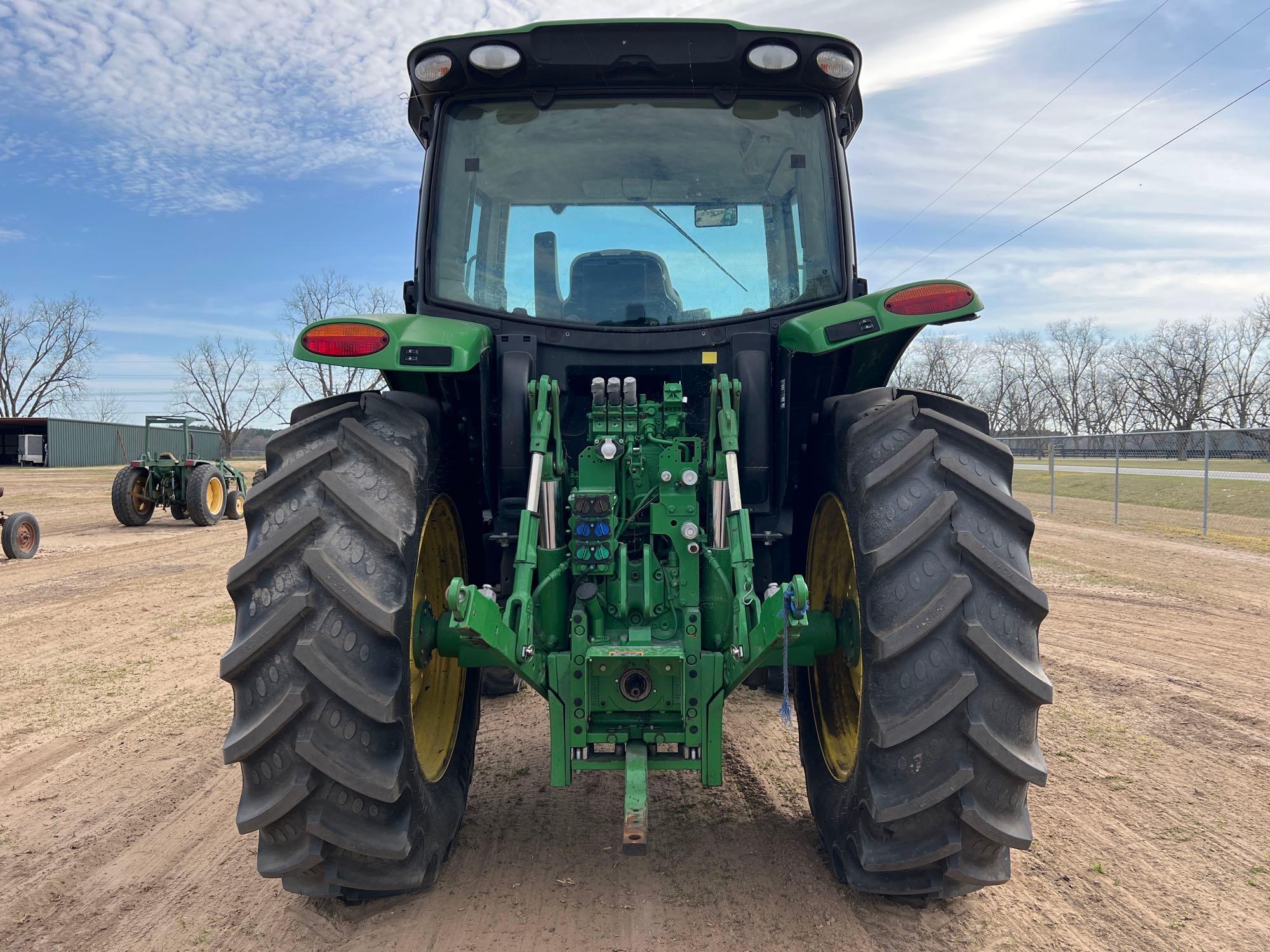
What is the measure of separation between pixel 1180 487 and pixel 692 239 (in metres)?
23.2

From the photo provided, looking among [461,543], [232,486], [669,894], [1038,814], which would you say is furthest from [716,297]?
[232,486]

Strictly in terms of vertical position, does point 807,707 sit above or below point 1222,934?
above

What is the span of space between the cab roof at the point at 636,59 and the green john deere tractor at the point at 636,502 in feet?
0.04

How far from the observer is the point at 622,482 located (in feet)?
9.96

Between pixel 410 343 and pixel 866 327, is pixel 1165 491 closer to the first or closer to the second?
pixel 866 327

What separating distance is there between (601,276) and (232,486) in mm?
18446

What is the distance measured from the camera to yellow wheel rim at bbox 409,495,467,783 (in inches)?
117

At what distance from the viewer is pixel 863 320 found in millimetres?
2859

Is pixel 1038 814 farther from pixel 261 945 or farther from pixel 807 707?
pixel 261 945

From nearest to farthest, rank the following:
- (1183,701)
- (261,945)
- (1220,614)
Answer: (261,945) → (1183,701) → (1220,614)

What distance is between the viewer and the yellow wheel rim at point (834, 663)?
299 cm

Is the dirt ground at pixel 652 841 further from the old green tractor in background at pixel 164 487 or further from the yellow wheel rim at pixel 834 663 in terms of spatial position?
the old green tractor in background at pixel 164 487

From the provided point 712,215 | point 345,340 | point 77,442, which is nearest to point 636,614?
point 345,340

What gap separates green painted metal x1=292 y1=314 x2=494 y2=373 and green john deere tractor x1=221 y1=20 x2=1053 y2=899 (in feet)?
0.04
